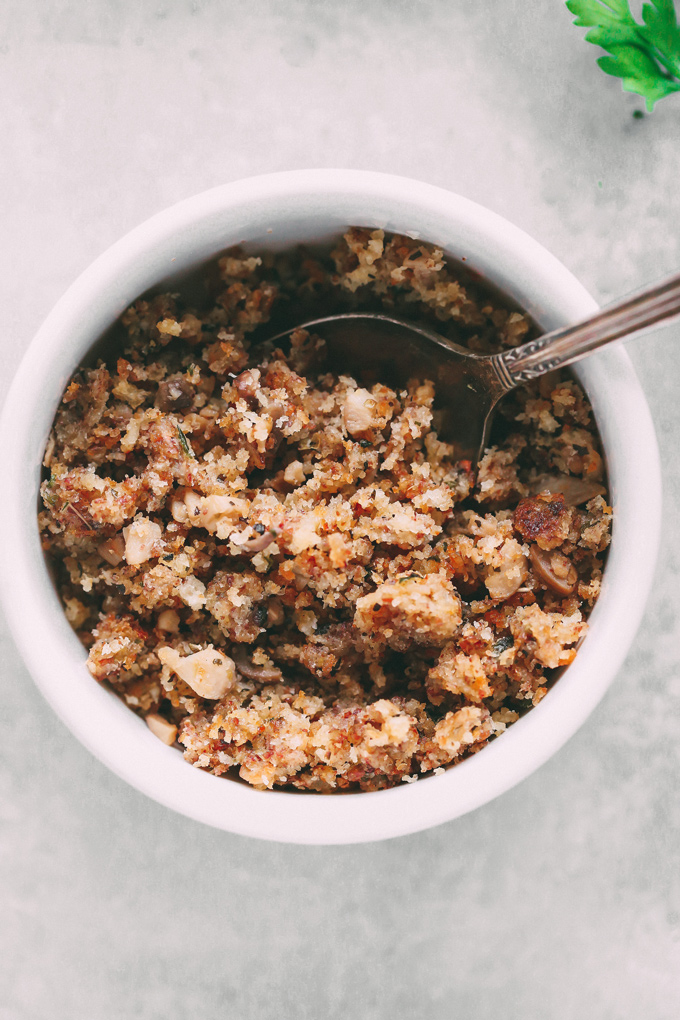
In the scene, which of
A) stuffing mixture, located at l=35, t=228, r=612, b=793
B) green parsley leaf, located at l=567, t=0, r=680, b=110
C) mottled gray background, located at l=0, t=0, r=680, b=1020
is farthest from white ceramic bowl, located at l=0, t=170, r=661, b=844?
green parsley leaf, located at l=567, t=0, r=680, b=110

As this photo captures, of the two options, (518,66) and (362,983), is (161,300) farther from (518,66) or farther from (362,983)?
(362,983)

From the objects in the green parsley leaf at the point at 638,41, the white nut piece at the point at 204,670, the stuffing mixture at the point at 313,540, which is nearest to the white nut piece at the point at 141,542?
the stuffing mixture at the point at 313,540

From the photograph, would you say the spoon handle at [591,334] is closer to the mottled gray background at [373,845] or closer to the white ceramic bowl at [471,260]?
the white ceramic bowl at [471,260]

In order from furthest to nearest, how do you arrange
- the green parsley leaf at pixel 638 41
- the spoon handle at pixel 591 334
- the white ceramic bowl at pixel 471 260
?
the green parsley leaf at pixel 638 41 → the white ceramic bowl at pixel 471 260 → the spoon handle at pixel 591 334

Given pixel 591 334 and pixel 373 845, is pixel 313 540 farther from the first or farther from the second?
pixel 373 845

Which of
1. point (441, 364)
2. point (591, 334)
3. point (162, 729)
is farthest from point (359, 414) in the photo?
point (162, 729)

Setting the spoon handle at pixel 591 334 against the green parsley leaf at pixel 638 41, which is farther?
the green parsley leaf at pixel 638 41

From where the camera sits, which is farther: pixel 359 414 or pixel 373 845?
pixel 373 845
